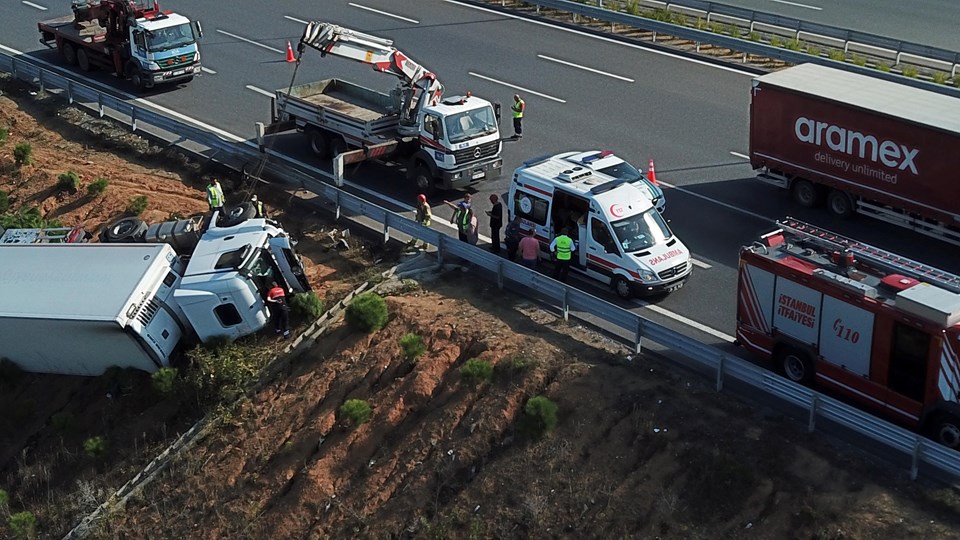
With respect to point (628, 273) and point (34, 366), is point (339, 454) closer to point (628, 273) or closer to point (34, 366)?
point (628, 273)

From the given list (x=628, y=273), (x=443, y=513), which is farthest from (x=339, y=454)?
(x=628, y=273)

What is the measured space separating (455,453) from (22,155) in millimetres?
16486

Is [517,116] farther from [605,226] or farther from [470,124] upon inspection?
[605,226]

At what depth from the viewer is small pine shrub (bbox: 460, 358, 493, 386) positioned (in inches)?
712

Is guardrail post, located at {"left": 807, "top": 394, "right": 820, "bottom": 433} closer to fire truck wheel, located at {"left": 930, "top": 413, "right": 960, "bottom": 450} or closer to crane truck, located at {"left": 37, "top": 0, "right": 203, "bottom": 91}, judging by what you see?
fire truck wheel, located at {"left": 930, "top": 413, "right": 960, "bottom": 450}

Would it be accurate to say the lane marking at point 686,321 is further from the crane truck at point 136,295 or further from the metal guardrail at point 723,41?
the metal guardrail at point 723,41

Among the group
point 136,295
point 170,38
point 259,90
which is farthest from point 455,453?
point 170,38

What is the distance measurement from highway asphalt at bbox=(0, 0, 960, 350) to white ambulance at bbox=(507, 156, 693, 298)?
485 millimetres

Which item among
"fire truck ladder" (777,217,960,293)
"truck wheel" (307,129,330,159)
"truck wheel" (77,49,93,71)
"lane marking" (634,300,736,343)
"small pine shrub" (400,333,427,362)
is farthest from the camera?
"truck wheel" (77,49,93,71)

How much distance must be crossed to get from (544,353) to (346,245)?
652cm

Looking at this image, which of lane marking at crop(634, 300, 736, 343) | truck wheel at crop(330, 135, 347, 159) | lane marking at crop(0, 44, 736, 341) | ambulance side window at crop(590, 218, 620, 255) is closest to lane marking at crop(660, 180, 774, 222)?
lane marking at crop(0, 44, 736, 341)

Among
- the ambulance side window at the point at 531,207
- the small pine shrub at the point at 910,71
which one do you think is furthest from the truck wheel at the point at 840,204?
the small pine shrub at the point at 910,71

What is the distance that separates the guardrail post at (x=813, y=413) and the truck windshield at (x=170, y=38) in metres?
22.9

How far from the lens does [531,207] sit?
21.9 meters
